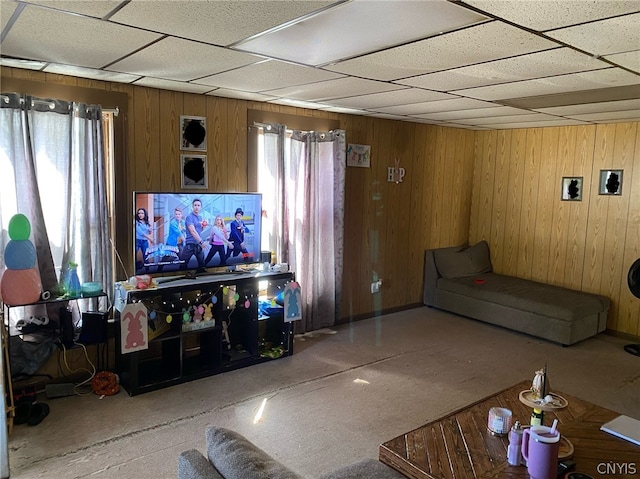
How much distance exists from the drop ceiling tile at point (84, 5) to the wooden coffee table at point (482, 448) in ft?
7.14

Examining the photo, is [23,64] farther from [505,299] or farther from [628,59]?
[505,299]

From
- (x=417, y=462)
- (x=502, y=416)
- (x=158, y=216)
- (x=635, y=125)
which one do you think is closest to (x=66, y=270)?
(x=158, y=216)

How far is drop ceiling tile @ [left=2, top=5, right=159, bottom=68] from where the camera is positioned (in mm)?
2115

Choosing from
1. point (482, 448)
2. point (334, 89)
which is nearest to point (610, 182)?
point (334, 89)

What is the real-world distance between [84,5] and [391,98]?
2.52 metres

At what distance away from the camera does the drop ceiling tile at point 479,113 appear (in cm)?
435

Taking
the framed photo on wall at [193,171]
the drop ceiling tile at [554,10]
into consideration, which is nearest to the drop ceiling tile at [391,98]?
the framed photo on wall at [193,171]

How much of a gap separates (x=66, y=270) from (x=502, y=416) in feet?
9.69

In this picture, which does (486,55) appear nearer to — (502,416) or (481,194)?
(502,416)

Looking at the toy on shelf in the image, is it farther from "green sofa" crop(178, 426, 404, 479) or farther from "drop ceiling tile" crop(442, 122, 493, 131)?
"drop ceiling tile" crop(442, 122, 493, 131)

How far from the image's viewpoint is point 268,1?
6.00 ft

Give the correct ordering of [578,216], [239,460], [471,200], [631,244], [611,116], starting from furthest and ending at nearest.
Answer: [471,200]
[578,216]
[631,244]
[611,116]
[239,460]

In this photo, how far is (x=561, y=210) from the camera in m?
5.52

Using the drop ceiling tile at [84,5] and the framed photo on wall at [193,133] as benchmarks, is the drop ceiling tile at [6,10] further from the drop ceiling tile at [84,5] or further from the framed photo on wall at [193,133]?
the framed photo on wall at [193,133]
